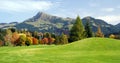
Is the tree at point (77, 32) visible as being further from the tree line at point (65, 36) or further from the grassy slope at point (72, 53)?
the grassy slope at point (72, 53)

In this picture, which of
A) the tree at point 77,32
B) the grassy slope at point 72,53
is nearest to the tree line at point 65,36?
the tree at point 77,32

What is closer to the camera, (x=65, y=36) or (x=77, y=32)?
(x=77, y=32)

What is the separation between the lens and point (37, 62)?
100 ft

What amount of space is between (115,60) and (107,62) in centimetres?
166

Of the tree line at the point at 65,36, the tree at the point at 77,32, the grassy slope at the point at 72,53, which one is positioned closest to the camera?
the grassy slope at the point at 72,53

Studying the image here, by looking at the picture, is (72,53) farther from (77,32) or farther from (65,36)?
(65,36)

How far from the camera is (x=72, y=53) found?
40469 mm

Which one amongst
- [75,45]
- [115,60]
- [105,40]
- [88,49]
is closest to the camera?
[115,60]

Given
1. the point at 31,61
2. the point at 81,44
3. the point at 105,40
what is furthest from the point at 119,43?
the point at 31,61

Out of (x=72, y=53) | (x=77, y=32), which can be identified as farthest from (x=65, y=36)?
(x=72, y=53)

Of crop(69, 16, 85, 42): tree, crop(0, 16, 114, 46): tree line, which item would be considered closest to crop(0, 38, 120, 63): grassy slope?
crop(69, 16, 85, 42): tree

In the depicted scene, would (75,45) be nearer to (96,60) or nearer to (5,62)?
(96,60)

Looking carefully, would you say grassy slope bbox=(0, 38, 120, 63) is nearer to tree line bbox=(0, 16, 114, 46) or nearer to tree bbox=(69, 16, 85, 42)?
tree bbox=(69, 16, 85, 42)

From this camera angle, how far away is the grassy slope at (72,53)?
107 feet
